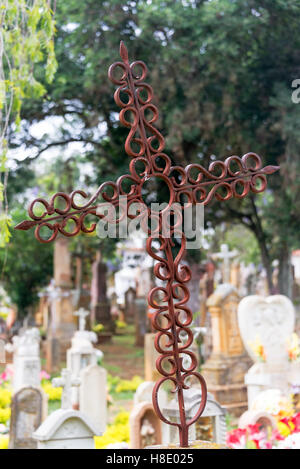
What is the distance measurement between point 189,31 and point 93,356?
18.6ft

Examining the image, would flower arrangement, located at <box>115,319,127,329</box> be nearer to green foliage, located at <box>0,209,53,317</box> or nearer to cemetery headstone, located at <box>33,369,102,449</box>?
green foliage, located at <box>0,209,53,317</box>

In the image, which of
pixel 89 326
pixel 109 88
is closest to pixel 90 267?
pixel 89 326

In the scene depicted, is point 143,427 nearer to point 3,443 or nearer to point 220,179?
point 3,443

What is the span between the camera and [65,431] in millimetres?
4488

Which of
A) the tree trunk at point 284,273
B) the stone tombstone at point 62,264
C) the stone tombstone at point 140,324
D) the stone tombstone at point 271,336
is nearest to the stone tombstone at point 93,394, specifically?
the stone tombstone at point 271,336

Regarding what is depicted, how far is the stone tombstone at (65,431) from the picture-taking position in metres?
4.38

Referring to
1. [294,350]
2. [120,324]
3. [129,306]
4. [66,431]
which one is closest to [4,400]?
[66,431]

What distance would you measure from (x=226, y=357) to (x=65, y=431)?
5.67 meters

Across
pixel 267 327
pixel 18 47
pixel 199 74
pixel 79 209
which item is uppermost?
pixel 199 74

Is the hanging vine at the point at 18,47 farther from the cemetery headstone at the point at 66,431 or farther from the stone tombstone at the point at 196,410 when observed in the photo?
the stone tombstone at the point at 196,410

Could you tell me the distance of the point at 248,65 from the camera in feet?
37.1

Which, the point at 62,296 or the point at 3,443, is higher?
the point at 62,296

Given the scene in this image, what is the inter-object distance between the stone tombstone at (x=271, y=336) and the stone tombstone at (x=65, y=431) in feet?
10.4
